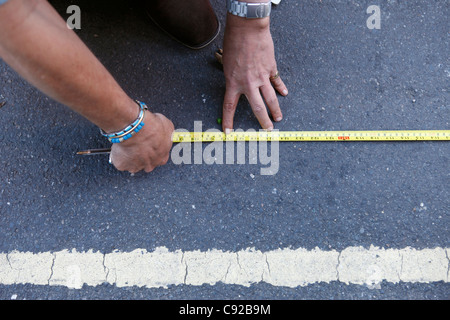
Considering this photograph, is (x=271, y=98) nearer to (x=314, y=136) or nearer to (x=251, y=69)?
(x=251, y=69)

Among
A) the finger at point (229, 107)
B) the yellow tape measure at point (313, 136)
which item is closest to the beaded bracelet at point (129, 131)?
the yellow tape measure at point (313, 136)

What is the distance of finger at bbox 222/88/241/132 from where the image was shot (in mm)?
1947

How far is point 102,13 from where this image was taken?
2.12 meters

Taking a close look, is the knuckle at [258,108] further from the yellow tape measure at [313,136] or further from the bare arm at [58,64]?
the bare arm at [58,64]

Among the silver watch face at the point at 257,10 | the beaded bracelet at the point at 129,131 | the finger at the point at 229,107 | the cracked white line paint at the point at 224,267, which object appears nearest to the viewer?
the beaded bracelet at the point at 129,131

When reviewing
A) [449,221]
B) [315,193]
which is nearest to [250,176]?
[315,193]

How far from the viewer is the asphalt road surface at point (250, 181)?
1851mm

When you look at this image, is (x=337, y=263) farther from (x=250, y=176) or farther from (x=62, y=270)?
(x=62, y=270)

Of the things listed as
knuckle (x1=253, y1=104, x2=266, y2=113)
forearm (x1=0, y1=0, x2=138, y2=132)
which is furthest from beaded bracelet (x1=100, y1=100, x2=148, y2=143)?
knuckle (x1=253, y1=104, x2=266, y2=113)

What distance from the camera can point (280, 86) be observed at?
2031mm

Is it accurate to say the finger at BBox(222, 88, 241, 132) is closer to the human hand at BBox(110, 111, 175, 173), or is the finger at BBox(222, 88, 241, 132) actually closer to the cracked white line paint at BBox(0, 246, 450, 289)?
the human hand at BBox(110, 111, 175, 173)

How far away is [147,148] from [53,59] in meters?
0.63

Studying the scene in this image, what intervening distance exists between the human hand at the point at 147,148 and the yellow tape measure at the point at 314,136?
20 cm

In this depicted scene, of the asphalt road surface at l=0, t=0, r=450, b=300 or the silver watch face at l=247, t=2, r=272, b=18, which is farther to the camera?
the asphalt road surface at l=0, t=0, r=450, b=300
